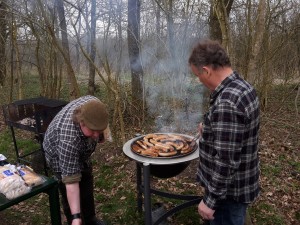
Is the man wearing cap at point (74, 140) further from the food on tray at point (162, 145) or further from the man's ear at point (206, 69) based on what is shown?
the man's ear at point (206, 69)

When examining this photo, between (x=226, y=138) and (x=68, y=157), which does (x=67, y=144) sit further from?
(x=226, y=138)

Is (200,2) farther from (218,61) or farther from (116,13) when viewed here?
(218,61)

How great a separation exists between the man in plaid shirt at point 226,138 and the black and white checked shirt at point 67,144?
3.49ft

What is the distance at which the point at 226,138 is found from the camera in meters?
1.88

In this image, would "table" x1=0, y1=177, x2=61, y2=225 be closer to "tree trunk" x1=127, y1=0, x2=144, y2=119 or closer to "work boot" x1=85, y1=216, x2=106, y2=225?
"work boot" x1=85, y1=216, x2=106, y2=225

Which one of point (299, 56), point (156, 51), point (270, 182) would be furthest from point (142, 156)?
point (299, 56)

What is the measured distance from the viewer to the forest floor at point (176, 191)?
3682 mm

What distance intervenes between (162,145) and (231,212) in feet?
3.61

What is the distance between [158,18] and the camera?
695cm

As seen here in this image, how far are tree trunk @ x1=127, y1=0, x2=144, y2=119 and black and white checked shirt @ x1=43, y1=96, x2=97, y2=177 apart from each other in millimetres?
4009

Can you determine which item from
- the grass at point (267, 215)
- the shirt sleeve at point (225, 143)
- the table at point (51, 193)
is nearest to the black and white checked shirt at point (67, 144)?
the table at point (51, 193)

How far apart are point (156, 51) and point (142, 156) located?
4070 millimetres

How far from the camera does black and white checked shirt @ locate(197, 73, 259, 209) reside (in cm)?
187

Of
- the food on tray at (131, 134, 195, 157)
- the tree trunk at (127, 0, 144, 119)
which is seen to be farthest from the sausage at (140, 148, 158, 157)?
the tree trunk at (127, 0, 144, 119)
